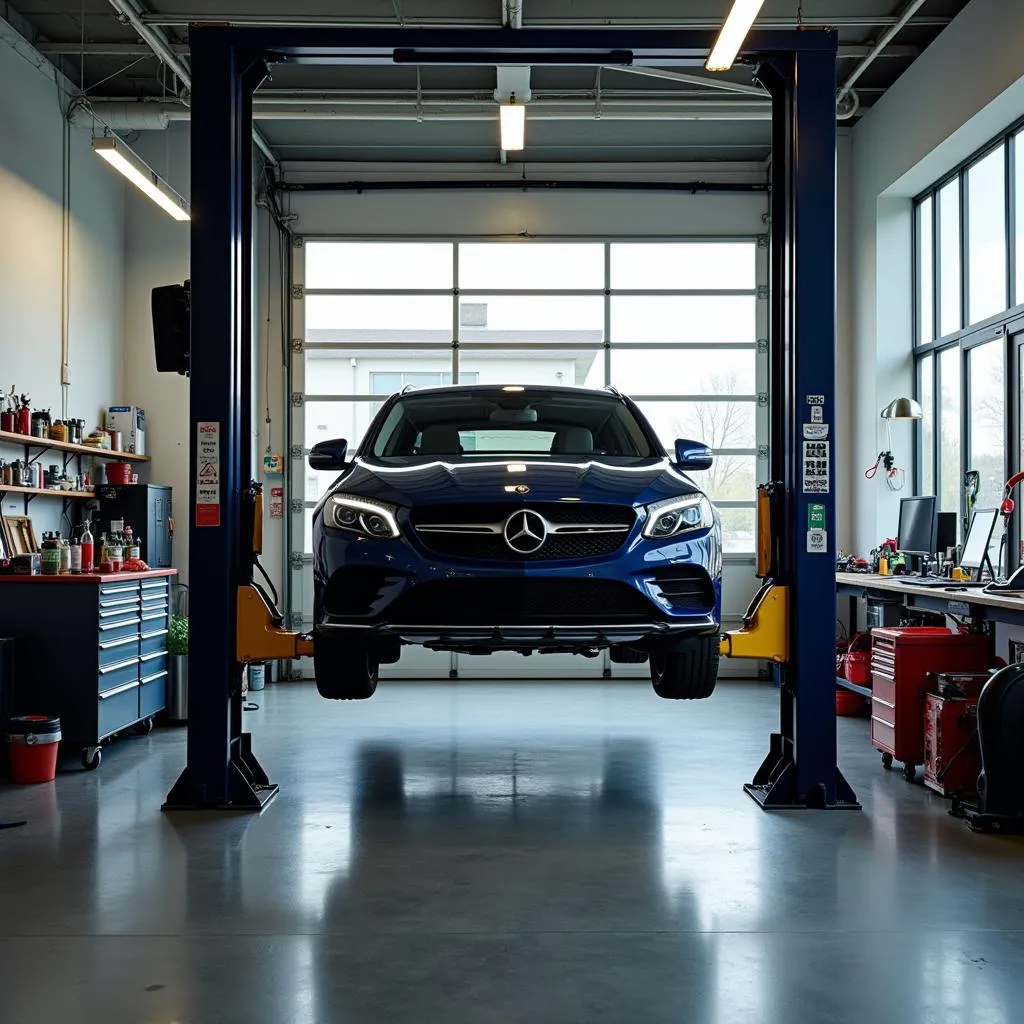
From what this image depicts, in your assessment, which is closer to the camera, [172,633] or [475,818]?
[475,818]

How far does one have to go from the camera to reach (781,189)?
4707 millimetres

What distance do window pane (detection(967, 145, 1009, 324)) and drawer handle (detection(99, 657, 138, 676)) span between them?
19.9 feet

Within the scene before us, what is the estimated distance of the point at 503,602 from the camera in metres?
3.77

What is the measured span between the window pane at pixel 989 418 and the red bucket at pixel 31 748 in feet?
19.4

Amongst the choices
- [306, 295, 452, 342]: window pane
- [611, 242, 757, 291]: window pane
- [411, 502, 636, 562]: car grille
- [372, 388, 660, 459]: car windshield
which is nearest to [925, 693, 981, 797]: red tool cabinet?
[372, 388, 660, 459]: car windshield

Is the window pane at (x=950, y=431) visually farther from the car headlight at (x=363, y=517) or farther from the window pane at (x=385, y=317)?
the car headlight at (x=363, y=517)

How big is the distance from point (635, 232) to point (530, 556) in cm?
655

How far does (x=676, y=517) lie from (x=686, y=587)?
26cm

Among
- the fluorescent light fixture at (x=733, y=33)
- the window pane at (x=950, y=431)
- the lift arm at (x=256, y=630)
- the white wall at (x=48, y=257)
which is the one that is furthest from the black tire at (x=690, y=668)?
the white wall at (x=48, y=257)

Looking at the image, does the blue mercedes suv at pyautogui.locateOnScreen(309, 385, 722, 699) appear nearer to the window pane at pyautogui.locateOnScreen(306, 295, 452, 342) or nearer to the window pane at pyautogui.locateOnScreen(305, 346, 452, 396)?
the window pane at pyautogui.locateOnScreen(305, 346, 452, 396)

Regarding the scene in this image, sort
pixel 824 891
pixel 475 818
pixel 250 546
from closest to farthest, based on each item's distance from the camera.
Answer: pixel 824 891 < pixel 475 818 < pixel 250 546

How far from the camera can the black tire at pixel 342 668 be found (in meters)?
4.00

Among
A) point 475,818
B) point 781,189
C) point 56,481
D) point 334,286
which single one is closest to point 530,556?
point 475,818

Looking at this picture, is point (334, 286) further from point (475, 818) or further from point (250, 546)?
point (475, 818)
